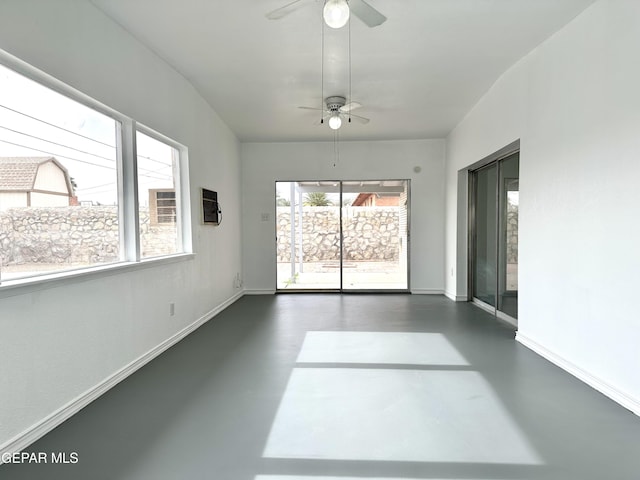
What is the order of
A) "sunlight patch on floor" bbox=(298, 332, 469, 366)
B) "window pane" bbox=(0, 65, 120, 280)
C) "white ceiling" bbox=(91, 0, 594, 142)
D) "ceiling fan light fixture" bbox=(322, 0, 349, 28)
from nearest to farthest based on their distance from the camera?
"window pane" bbox=(0, 65, 120, 280) < "ceiling fan light fixture" bbox=(322, 0, 349, 28) < "white ceiling" bbox=(91, 0, 594, 142) < "sunlight patch on floor" bbox=(298, 332, 469, 366)

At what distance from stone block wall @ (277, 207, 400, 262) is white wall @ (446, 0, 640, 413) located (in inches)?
121

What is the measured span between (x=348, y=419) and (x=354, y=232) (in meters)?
4.63

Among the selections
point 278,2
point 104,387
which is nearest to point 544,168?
point 278,2

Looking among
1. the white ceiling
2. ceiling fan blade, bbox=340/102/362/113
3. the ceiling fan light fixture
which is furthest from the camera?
ceiling fan blade, bbox=340/102/362/113

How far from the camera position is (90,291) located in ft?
7.92

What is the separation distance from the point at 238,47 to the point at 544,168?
2830 millimetres

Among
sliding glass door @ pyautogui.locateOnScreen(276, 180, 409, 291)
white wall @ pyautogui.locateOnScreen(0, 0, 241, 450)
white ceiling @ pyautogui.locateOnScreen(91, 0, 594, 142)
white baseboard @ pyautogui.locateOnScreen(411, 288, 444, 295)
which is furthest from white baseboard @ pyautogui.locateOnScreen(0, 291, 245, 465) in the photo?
white baseboard @ pyautogui.locateOnScreen(411, 288, 444, 295)

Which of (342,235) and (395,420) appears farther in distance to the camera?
(342,235)

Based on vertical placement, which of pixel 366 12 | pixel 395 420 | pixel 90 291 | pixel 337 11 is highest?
pixel 366 12

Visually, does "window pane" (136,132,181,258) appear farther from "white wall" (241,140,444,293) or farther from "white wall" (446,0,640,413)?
"white wall" (446,0,640,413)

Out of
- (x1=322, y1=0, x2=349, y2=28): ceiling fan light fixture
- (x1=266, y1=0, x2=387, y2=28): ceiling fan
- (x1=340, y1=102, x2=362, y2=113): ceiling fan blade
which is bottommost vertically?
(x1=322, y1=0, x2=349, y2=28): ceiling fan light fixture

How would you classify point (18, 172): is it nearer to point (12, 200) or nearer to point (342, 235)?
point (12, 200)

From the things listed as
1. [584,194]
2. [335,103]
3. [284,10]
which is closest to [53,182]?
[284,10]

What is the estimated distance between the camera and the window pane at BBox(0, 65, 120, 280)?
1.97m
